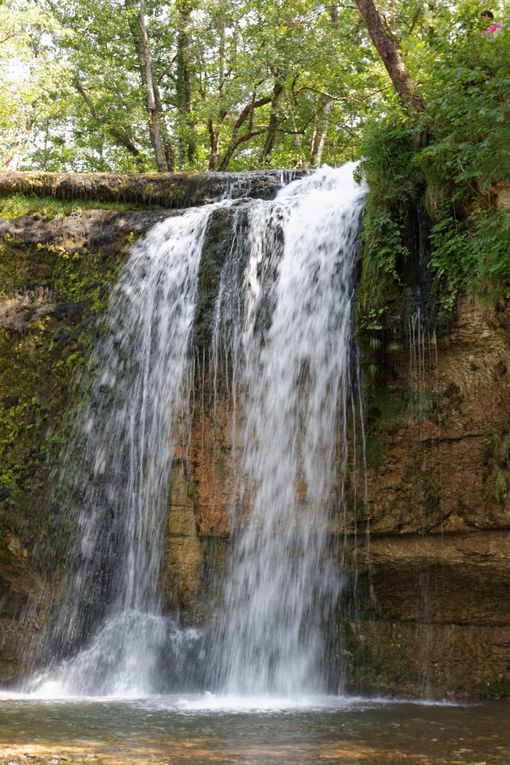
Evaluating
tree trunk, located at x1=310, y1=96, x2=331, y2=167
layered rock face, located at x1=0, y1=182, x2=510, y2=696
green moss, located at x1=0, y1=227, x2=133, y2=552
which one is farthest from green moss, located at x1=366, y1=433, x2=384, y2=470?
tree trunk, located at x1=310, y1=96, x2=331, y2=167

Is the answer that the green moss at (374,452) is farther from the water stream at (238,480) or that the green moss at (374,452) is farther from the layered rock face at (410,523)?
the water stream at (238,480)

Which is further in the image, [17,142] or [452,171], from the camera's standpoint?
[17,142]

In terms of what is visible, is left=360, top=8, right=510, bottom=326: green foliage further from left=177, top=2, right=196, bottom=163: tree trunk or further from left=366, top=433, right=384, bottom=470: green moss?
left=177, top=2, right=196, bottom=163: tree trunk

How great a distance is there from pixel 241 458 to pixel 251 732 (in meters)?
3.64

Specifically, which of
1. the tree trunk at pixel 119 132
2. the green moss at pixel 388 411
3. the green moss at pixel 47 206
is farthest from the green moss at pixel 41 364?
the tree trunk at pixel 119 132

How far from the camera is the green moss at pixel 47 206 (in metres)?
11.8

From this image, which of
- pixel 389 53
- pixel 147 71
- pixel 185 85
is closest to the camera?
pixel 389 53

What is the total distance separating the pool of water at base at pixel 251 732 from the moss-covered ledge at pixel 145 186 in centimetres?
757

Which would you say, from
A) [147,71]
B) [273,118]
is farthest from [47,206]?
[147,71]

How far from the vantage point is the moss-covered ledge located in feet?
37.9

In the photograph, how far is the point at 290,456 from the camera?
8250 millimetres

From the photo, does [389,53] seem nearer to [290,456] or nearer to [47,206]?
[290,456]

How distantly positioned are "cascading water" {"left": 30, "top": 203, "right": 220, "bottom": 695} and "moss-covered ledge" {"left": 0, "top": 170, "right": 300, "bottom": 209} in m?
1.58

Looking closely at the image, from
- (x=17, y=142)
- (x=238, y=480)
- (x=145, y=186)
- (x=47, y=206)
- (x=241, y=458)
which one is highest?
(x=17, y=142)
